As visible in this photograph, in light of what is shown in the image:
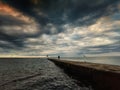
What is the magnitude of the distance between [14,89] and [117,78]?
8586 mm

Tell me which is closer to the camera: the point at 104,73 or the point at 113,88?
the point at 113,88

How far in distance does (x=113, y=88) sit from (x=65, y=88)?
6.26 metres

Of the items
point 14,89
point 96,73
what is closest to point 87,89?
point 96,73

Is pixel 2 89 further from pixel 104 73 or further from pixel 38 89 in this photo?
pixel 104 73

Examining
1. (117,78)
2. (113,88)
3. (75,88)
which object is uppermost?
(117,78)

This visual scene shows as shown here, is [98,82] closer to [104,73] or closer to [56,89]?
[104,73]

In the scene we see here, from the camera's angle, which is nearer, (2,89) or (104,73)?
(104,73)

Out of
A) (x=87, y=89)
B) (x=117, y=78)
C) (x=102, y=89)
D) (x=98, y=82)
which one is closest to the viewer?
(x=117, y=78)

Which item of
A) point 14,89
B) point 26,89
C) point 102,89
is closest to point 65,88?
point 26,89

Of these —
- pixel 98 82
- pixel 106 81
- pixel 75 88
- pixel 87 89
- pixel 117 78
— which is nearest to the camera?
pixel 117 78

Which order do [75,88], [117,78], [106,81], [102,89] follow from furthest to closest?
[75,88] < [102,89] < [106,81] < [117,78]

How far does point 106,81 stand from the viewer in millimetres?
6602

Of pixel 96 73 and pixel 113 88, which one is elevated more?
pixel 96 73

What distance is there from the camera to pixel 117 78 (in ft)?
18.7
